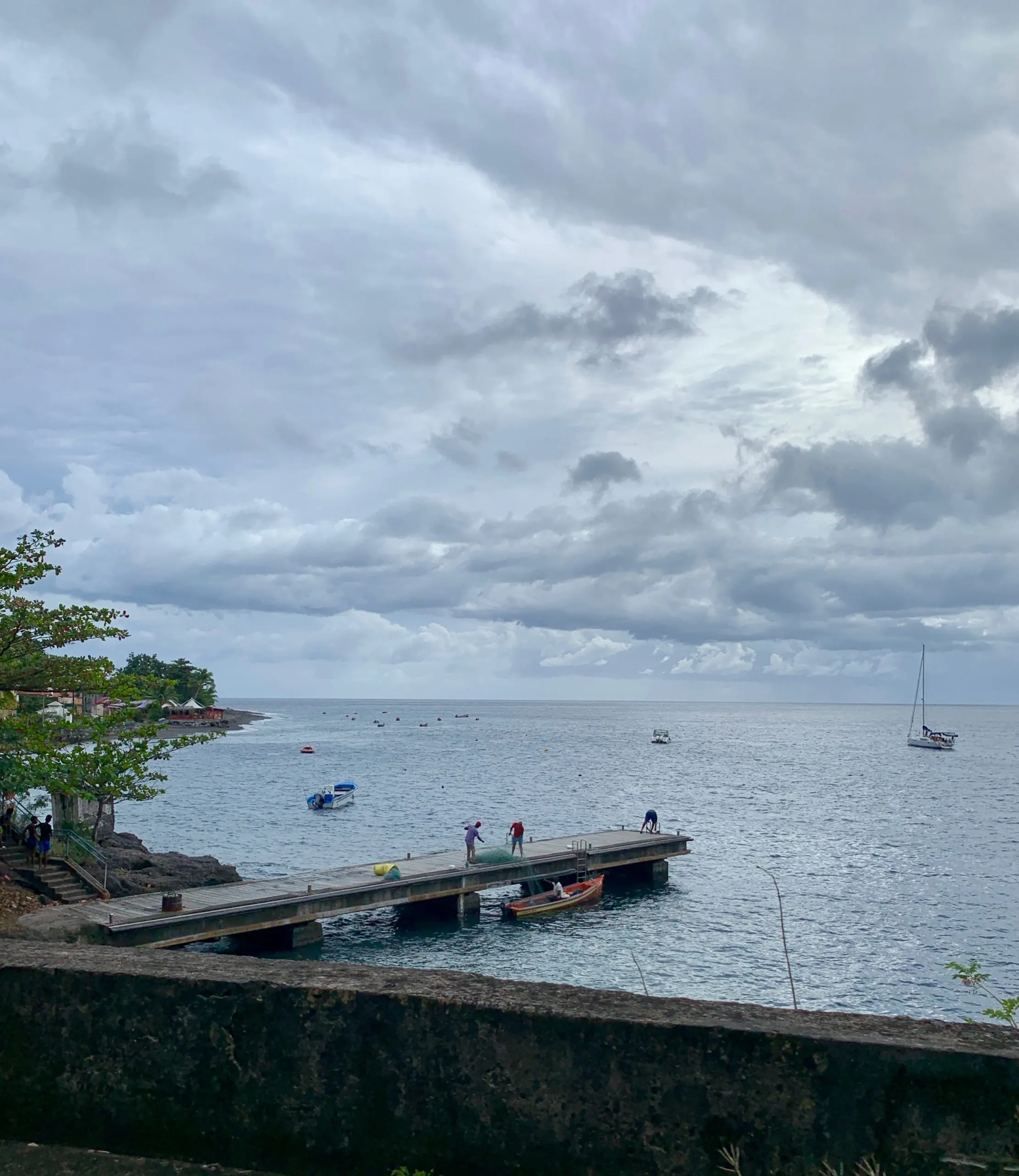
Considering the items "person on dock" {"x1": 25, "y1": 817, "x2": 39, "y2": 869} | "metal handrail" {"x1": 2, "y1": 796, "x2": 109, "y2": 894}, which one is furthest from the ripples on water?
"person on dock" {"x1": 25, "y1": 817, "x2": 39, "y2": 869}

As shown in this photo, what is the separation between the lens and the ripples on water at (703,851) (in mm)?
30516

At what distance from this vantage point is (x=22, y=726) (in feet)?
61.0

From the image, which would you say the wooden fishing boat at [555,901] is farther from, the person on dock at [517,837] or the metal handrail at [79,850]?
the metal handrail at [79,850]

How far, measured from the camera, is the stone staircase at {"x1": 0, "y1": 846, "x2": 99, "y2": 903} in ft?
93.0

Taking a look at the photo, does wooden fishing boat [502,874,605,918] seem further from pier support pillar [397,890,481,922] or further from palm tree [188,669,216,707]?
palm tree [188,669,216,707]

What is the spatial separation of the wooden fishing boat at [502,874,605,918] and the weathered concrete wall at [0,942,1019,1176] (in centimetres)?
3396

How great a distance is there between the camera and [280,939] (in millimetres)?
30859

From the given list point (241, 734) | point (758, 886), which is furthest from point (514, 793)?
point (241, 734)

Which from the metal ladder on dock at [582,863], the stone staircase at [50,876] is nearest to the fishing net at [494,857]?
the metal ladder on dock at [582,863]

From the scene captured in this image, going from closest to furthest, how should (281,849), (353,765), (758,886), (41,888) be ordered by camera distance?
(41,888) → (758,886) → (281,849) → (353,765)

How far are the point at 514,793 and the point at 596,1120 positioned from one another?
8189 centimetres

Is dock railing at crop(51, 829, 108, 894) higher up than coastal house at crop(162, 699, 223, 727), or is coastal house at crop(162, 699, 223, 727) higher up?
dock railing at crop(51, 829, 108, 894)

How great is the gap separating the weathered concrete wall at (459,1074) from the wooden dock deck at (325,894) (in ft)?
75.3

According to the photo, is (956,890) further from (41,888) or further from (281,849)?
(41,888)
